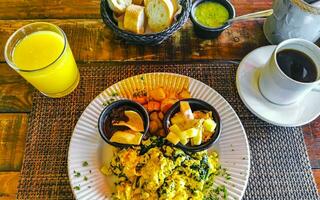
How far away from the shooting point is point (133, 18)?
4.12 feet

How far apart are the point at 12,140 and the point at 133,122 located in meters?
0.48

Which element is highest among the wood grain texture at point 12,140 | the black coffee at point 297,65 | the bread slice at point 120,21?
the bread slice at point 120,21

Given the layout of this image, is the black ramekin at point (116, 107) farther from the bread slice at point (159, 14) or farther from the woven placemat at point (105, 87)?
the bread slice at point (159, 14)

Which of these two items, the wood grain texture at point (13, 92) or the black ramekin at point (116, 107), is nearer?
the black ramekin at point (116, 107)

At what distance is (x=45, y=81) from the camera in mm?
1206

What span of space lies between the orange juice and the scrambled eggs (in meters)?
0.36

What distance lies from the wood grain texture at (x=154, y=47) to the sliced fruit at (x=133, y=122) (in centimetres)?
34

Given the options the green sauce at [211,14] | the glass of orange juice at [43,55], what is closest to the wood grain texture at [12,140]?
the glass of orange juice at [43,55]

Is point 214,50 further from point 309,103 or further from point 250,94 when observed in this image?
point 309,103

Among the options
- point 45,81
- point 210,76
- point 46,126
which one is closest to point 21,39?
point 45,81

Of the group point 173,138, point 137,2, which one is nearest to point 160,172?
point 173,138

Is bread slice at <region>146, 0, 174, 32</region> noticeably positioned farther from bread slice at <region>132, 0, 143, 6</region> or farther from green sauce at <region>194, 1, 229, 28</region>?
green sauce at <region>194, 1, 229, 28</region>

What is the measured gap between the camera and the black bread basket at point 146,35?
4.10ft

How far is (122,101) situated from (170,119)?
0.57ft
